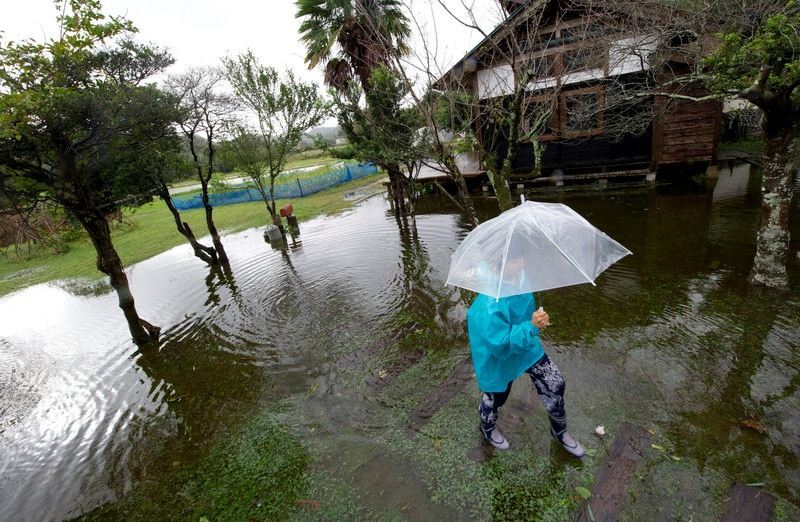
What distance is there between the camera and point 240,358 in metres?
6.05

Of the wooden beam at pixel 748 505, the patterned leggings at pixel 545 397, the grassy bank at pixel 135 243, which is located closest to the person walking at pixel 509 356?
the patterned leggings at pixel 545 397

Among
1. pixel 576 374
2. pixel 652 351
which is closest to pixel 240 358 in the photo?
pixel 576 374

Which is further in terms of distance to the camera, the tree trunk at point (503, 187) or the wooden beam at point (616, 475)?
the tree trunk at point (503, 187)

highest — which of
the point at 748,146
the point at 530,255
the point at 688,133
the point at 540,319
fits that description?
the point at 530,255

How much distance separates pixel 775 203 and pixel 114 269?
34.2 ft

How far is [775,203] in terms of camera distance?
5.08 m

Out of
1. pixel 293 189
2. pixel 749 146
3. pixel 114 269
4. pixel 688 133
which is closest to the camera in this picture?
pixel 114 269

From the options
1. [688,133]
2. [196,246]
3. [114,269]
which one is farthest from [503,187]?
[688,133]

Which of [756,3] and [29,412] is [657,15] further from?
[29,412]

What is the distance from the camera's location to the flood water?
349cm

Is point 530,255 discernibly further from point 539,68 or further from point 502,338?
point 539,68

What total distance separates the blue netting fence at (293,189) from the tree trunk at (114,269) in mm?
16728

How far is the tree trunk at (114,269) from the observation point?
6.10 m

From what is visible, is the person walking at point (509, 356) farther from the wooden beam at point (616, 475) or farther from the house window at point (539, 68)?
the house window at point (539, 68)
